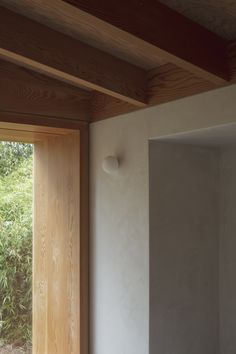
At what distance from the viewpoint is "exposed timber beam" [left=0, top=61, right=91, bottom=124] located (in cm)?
210

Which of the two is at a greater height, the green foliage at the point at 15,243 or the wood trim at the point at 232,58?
the wood trim at the point at 232,58

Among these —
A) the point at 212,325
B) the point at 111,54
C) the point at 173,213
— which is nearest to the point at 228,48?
the point at 111,54

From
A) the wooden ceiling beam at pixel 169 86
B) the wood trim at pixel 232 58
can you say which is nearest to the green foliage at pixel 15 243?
the wooden ceiling beam at pixel 169 86

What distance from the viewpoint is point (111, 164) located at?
2160 millimetres

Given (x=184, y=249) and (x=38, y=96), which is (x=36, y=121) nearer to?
(x=38, y=96)

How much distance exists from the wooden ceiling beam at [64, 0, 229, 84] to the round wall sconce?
0.70 m

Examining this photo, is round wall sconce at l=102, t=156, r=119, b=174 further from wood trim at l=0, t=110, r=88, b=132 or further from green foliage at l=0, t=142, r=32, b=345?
green foliage at l=0, t=142, r=32, b=345

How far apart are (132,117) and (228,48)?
655 millimetres

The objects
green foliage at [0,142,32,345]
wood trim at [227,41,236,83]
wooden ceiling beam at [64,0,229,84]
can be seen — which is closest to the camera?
wooden ceiling beam at [64,0,229,84]

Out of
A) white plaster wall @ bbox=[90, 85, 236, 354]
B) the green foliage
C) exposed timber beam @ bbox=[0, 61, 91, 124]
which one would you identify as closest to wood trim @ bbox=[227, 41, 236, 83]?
white plaster wall @ bbox=[90, 85, 236, 354]

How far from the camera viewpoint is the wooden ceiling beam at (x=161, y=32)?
132 cm

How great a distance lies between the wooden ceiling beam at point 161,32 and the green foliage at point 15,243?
147 centimetres

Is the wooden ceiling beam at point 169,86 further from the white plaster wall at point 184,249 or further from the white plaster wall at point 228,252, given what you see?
A: the white plaster wall at point 228,252

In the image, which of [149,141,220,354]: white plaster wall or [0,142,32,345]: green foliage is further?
[0,142,32,345]: green foliage
